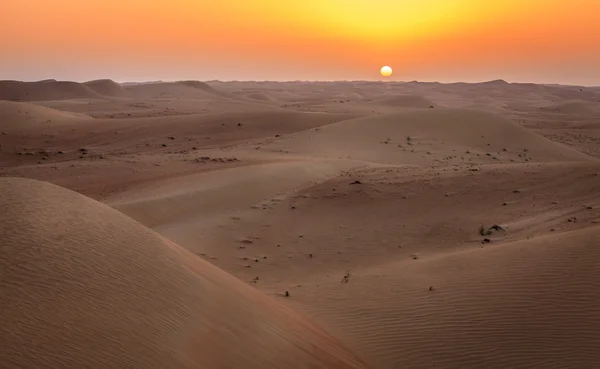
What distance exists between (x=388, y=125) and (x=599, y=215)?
16.9m

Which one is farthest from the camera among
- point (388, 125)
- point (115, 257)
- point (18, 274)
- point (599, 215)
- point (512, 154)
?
point (388, 125)

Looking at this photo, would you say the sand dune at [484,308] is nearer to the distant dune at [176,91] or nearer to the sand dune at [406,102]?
the sand dune at [406,102]

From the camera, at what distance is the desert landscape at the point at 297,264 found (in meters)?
4.80

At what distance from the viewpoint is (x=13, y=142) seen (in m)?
26.4

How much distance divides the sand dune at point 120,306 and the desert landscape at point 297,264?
0.8 inches

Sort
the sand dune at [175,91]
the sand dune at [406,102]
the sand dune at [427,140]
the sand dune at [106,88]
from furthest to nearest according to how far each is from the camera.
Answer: the sand dune at [106,88]
the sand dune at [175,91]
the sand dune at [406,102]
the sand dune at [427,140]

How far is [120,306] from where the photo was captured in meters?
Answer: 4.90

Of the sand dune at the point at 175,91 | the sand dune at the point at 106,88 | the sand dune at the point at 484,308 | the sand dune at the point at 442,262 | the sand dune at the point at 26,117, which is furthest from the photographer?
the sand dune at the point at 106,88

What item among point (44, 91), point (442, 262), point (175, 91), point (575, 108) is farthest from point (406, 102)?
point (442, 262)

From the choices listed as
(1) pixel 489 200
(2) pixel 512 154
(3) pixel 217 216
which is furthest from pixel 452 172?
(2) pixel 512 154

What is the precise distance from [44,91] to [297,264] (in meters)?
77.9

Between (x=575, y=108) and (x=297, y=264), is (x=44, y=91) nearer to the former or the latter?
(x=575, y=108)

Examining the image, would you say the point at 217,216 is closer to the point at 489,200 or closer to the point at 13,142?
the point at 489,200

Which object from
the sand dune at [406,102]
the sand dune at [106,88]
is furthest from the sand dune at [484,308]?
the sand dune at [106,88]
